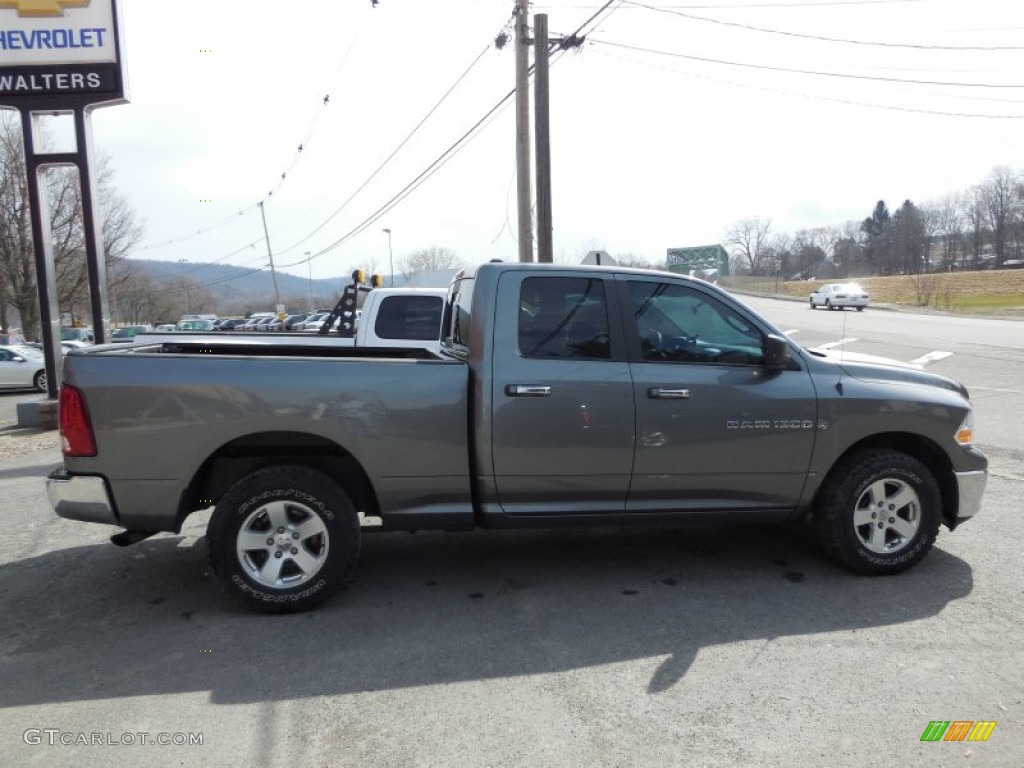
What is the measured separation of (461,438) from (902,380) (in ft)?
9.12

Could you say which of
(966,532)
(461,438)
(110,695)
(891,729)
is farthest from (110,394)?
(966,532)

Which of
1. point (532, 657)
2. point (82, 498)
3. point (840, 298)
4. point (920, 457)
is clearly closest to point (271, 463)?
point (82, 498)

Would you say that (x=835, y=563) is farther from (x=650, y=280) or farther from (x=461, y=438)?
(x=461, y=438)

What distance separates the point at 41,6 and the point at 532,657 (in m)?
13.2

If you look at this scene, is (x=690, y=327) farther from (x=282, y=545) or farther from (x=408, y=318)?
(x=408, y=318)

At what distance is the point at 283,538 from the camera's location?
4102 millimetres

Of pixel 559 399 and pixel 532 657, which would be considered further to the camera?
pixel 559 399

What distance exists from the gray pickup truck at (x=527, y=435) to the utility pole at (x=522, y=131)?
8.74 meters

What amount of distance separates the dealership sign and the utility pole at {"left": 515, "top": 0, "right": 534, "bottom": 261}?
6636 millimetres

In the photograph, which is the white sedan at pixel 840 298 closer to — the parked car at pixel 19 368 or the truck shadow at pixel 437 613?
the parked car at pixel 19 368

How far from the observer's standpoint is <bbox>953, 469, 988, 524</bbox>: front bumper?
15.0ft

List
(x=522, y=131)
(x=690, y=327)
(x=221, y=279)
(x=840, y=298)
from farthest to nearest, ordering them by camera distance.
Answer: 1. (x=221, y=279)
2. (x=840, y=298)
3. (x=522, y=131)
4. (x=690, y=327)

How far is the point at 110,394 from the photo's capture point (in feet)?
12.9

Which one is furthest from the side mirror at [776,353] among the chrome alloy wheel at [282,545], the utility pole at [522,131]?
the utility pole at [522,131]
